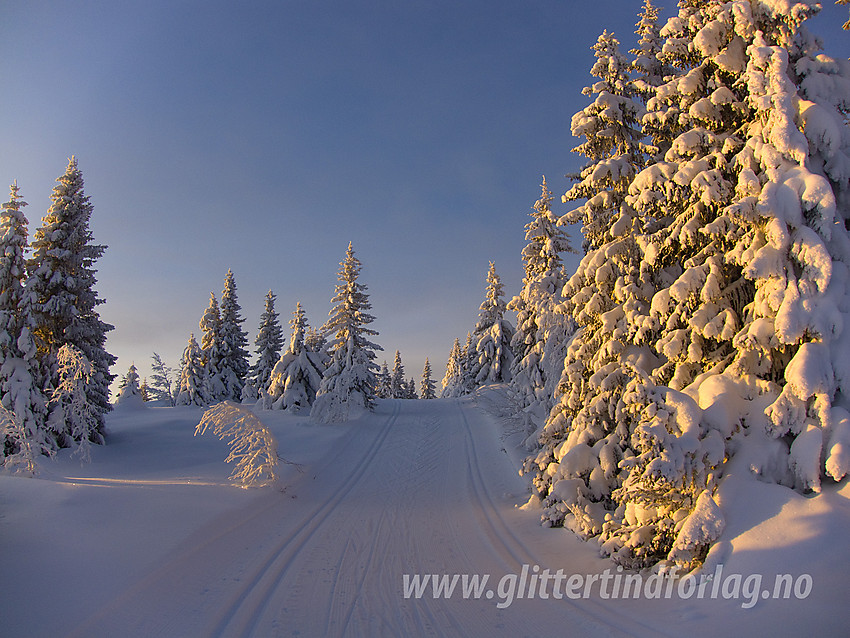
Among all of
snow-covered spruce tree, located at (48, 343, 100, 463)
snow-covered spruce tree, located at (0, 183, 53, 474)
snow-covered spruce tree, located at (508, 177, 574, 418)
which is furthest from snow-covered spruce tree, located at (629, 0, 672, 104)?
snow-covered spruce tree, located at (0, 183, 53, 474)

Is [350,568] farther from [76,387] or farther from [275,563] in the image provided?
[76,387]

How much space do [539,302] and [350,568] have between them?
50.4 feet

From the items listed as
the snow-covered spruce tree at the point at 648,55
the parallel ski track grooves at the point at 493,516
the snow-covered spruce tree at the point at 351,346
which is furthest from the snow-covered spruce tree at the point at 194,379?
the snow-covered spruce tree at the point at 648,55

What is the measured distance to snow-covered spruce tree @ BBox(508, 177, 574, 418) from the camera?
19.2 metres

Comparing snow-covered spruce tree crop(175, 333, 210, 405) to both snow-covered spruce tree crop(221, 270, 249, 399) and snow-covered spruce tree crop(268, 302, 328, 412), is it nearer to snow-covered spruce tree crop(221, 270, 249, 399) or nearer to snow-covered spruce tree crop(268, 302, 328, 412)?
snow-covered spruce tree crop(221, 270, 249, 399)

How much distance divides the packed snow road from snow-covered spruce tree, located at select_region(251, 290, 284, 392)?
1212 inches

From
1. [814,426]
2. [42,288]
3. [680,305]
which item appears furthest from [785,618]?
[42,288]

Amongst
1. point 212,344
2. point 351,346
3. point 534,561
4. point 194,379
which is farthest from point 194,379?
point 534,561

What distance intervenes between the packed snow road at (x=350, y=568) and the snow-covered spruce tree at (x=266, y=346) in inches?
1212

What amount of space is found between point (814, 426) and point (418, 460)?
15075 millimetres

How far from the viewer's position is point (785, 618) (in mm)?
5215

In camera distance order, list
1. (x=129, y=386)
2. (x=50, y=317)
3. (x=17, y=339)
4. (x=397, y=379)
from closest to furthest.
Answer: (x=17, y=339) → (x=50, y=317) → (x=129, y=386) → (x=397, y=379)

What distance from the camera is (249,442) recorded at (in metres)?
13.6

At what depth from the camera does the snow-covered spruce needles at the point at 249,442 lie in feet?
42.2
